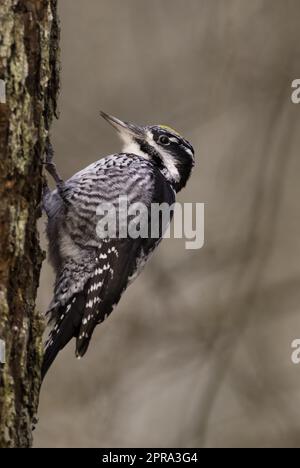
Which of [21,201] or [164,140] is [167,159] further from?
[21,201]

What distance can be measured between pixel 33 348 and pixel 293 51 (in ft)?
11.1

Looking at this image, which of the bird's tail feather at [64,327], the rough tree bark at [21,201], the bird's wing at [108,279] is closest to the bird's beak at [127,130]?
the bird's wing at [108,279]

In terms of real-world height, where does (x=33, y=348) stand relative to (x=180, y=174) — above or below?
below

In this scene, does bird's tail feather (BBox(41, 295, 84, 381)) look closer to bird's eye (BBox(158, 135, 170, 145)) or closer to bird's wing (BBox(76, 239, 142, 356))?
bird's wing (BBox(76, 239, 142, 356))

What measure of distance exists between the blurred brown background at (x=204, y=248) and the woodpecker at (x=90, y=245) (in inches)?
39.1

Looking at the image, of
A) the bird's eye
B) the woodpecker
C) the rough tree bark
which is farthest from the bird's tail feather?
the bird's eye

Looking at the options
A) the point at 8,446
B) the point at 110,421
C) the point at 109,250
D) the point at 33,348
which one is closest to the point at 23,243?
the point at 33,348

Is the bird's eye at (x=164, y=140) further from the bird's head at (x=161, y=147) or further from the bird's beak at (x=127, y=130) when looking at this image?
the bird's beak at (x=127, y=130)

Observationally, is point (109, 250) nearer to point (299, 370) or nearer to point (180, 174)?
point (180, 174)

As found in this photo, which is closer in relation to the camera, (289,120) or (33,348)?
(33,348)

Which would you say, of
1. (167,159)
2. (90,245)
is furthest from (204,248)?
(90,245)

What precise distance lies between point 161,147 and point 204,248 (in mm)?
981

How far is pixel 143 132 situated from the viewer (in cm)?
471

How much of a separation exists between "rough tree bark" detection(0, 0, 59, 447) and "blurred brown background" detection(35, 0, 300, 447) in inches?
99.6
